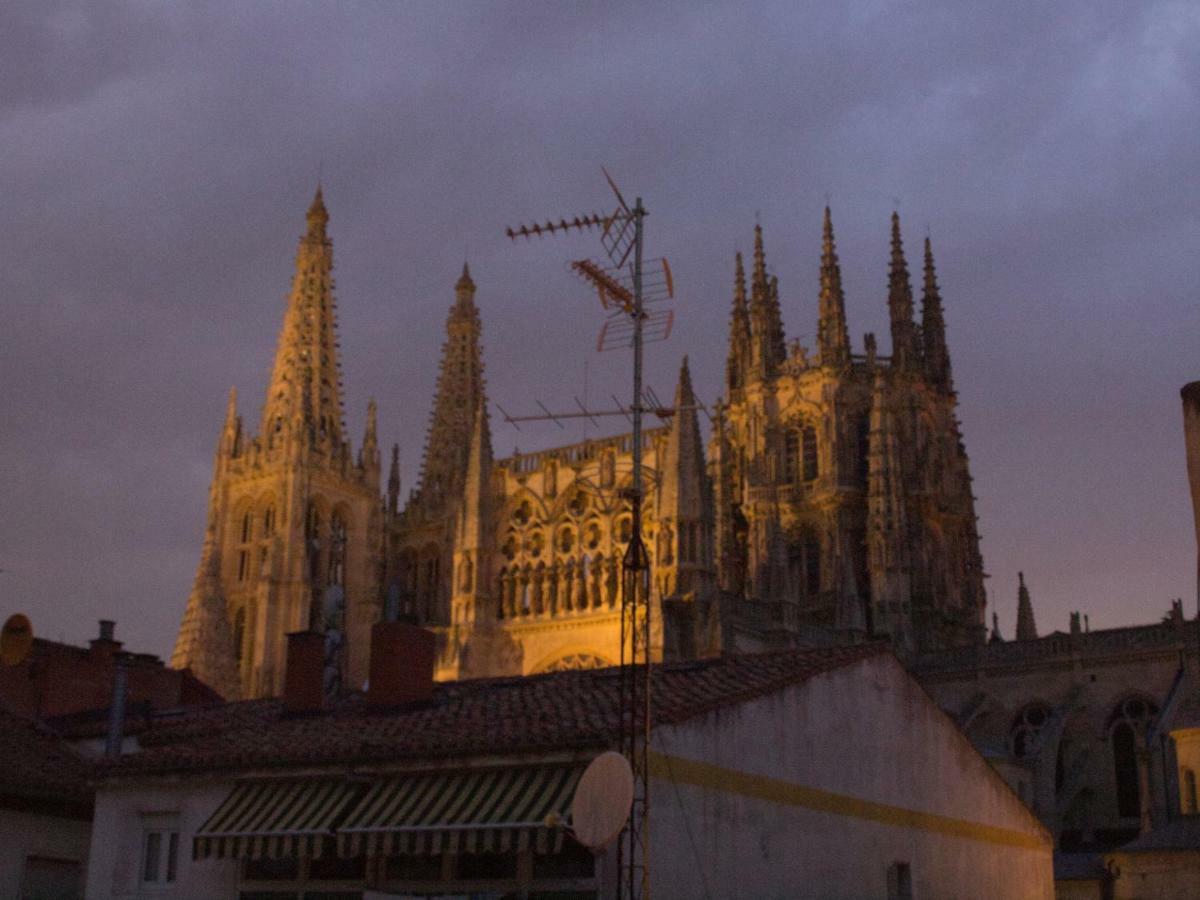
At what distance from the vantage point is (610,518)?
64812 mm

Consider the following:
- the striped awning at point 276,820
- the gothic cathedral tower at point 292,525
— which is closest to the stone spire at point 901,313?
the gothic cathedral tower at point 292,525

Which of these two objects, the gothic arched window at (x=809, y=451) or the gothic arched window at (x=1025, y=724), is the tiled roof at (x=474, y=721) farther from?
the gothic arched window at (x=809, y=451)

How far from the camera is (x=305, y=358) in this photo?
84312 mm

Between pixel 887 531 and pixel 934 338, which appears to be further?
pixel 934 338

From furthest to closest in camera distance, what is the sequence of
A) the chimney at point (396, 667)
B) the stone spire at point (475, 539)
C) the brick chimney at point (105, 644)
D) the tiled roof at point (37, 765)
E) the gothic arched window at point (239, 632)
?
the gothic arched window at point (239, 632) → the stone spire at point (475, 539) → the brick chimney at point (105, 644) → the tiled roof at point (37, 765) → the chimney at point (396, 667)

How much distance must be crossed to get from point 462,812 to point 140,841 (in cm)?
681

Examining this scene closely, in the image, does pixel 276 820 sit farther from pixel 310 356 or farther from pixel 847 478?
pixel 310 356

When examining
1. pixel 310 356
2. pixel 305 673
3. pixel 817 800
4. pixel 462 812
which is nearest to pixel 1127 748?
pixel 817 800

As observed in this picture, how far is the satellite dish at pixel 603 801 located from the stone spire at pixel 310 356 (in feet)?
216

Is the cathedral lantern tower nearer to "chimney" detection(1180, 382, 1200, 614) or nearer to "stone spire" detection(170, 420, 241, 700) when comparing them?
"stone spire" detection(170, 420, 241, 700)

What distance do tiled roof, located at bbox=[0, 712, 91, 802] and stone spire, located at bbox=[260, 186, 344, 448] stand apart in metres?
53.4

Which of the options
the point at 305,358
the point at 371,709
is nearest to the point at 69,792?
the point at 371,709

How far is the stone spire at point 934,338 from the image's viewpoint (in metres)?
74.1

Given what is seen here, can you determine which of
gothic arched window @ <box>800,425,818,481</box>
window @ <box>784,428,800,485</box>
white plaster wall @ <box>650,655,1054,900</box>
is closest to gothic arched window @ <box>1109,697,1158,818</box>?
gothic arched window @ <box>800,425,818,481</box>
